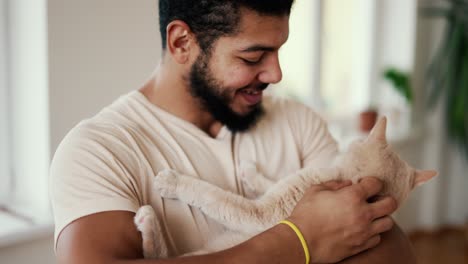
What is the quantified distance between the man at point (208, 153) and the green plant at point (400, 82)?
7.64 feet

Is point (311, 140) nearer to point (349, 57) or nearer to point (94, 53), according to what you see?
point (94, 53)

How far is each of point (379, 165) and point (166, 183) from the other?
0.56 metres

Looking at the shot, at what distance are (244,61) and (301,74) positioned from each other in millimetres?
2390

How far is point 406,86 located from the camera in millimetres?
3816

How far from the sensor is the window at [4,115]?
6.98 feet

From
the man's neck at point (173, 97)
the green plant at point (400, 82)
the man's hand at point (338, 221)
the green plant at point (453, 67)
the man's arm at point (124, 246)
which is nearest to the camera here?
the man's arm at point (124, 246)

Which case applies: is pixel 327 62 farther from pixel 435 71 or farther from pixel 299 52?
pixel 435 71

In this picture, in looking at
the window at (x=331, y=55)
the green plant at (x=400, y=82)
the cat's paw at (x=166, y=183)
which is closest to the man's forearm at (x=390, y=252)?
the cat's paw at (x=166, y=183)

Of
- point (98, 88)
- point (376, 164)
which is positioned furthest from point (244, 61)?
point (98, 88)

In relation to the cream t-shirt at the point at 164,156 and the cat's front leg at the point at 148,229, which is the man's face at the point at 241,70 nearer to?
the cream t-shirt at the point at 164,156

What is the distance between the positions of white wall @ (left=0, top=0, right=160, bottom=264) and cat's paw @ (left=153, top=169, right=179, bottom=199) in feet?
2.85

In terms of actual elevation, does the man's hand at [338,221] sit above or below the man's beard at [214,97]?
below

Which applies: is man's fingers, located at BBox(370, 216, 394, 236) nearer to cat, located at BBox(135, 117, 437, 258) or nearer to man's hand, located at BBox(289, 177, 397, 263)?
man's hand, located at BBox(289, 177, 397, 263)

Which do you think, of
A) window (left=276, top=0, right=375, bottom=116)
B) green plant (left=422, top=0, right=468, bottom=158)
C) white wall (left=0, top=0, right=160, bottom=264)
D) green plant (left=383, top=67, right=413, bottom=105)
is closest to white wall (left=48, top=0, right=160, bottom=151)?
white wall (left=0, top=0, right=160, bottom=264)
